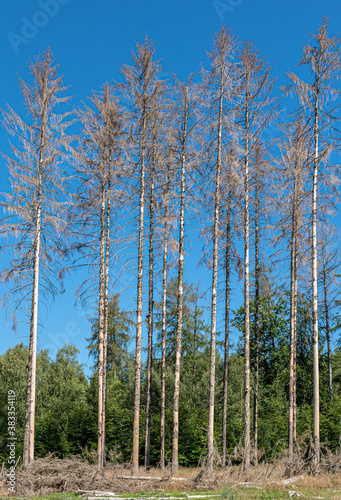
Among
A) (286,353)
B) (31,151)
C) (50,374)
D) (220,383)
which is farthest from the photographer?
(50,374)

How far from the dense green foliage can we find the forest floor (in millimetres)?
8157

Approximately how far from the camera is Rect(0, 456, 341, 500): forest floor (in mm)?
11898

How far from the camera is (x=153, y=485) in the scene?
1359 cm

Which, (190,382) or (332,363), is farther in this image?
(332,363)

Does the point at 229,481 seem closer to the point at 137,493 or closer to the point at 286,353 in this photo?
the point at 137,493

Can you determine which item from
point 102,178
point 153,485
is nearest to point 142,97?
point 102,178

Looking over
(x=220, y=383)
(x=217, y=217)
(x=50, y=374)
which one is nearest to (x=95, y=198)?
(x=217, y=217)

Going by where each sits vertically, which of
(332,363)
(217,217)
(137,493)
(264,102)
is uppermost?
(264,102)

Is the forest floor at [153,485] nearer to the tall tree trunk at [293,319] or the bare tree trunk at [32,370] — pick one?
the bare tree trunk at [32,370]

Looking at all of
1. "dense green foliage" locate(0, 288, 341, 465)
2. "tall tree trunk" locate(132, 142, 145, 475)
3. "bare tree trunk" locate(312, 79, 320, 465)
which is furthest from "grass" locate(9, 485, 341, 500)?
"dense green foliage" locate(0, 288, 341, 465)

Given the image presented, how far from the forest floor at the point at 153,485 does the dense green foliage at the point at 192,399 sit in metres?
8.16

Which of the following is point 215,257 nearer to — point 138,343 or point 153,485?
point 138,343

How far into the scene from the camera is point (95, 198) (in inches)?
803

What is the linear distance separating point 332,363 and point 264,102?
2261 cm
